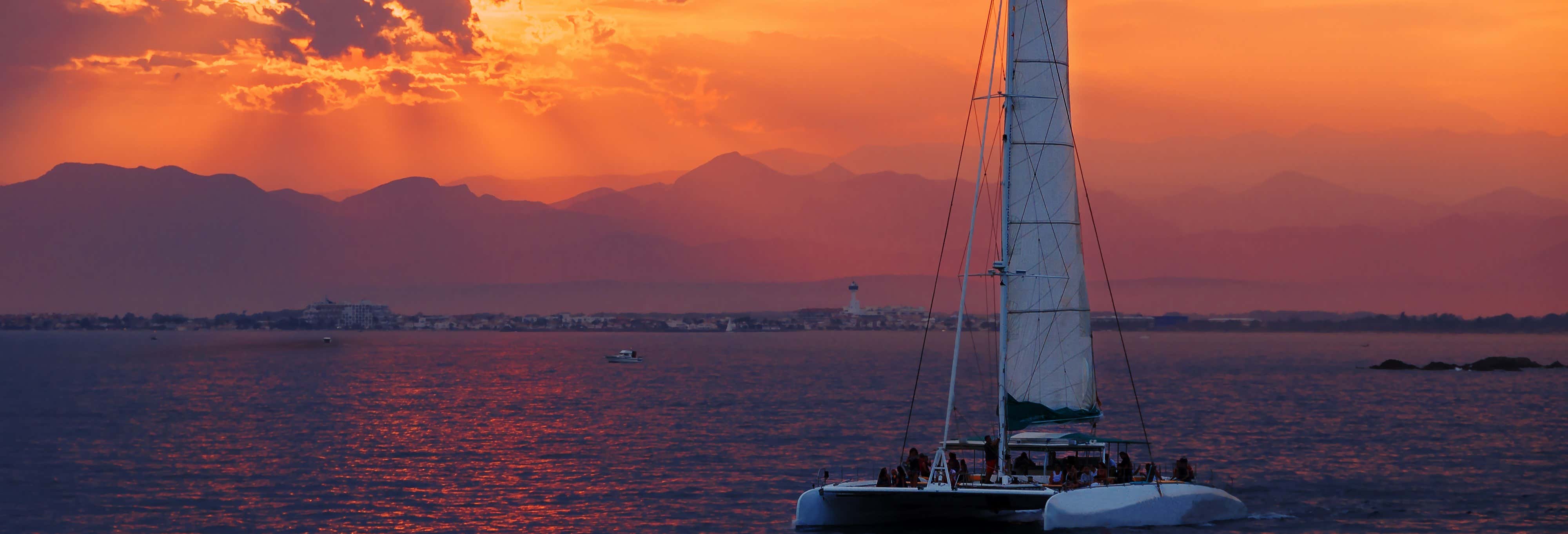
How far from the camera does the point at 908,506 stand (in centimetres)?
3875

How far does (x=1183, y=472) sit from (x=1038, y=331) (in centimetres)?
552

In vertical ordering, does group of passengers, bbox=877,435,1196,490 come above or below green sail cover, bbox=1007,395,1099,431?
below

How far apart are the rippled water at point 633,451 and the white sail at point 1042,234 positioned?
3.86 meters

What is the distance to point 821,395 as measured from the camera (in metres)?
109

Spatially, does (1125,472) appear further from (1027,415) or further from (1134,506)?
(1027,415)

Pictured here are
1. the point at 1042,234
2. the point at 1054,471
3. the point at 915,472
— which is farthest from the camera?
the point at 1042,234

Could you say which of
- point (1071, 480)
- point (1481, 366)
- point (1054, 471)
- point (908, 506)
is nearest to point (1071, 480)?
point (1071, 480)

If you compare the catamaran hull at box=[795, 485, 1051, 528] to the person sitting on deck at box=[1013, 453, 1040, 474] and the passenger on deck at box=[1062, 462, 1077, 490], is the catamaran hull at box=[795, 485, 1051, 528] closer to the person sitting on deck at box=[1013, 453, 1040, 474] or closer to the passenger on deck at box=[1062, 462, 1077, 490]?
the passenger on deck at box=[1062, 462, 1077, 490]

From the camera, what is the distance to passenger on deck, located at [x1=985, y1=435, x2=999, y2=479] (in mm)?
37906

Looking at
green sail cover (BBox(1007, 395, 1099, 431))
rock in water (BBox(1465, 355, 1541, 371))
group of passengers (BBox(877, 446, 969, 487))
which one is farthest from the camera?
rock in water (BBox(1465, 355, 1541, 371))

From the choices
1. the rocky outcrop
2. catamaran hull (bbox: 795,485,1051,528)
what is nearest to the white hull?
catamaran hull (bbox: 795,485,1051,528)

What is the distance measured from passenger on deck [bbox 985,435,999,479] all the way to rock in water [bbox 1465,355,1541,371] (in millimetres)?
151301

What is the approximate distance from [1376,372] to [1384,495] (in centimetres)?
12121

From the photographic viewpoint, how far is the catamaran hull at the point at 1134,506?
3622 centimetres
